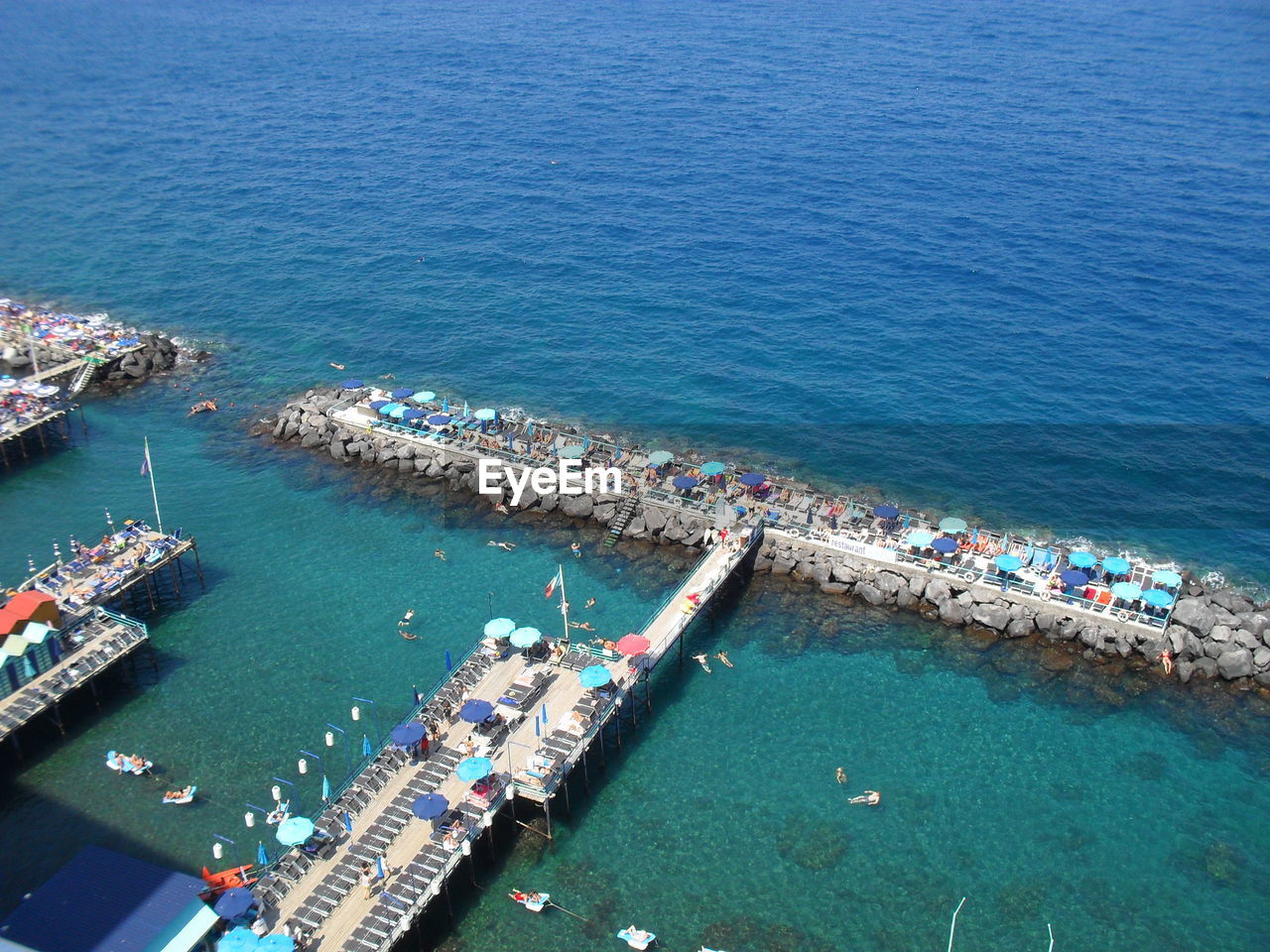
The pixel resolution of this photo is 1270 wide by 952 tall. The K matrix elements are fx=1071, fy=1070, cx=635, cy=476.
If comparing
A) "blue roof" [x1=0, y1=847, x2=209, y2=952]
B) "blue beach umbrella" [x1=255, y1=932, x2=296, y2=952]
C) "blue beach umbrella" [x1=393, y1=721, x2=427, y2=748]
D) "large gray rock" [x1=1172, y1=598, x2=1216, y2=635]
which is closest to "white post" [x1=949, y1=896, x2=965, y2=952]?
"large gray rock" [x1=1172, y1=598, x2=1216, y2=635]

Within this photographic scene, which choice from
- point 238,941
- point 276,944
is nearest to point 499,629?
point 276,944

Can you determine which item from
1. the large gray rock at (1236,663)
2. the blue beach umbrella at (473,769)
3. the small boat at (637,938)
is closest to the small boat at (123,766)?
the blue beach umbrella at (473,769)

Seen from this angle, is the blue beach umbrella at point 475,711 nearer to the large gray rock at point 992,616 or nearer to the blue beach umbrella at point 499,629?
the blue beach umbrella at point 499,629

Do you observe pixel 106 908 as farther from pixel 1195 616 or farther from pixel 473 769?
pixel 1195 616

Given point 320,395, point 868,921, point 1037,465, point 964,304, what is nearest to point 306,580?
point 320,395

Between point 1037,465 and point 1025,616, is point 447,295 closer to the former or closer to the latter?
point 1037,465

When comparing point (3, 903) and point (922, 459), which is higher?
point (922, 459)

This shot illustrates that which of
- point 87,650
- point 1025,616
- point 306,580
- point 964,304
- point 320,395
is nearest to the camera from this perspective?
point 87,650
